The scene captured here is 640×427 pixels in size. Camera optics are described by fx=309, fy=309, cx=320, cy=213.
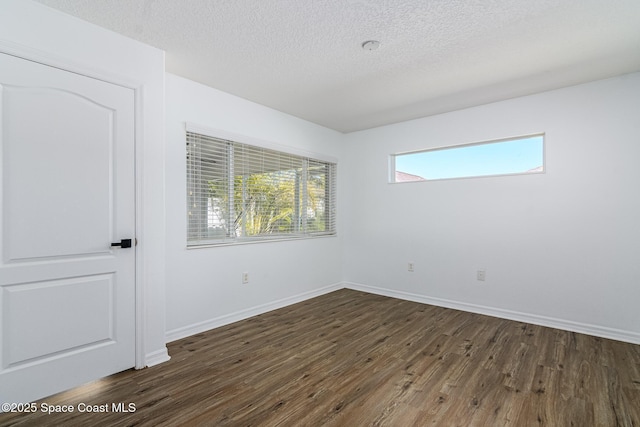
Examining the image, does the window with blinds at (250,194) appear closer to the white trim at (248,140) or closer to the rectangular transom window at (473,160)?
the white trim at (248,140)

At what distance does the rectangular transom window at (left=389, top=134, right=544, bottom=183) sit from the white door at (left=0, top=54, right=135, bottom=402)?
350 centimetres

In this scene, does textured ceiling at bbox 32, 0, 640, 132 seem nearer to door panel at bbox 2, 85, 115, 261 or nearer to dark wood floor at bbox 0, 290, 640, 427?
door panel at bbox 2, 85, 115, 261

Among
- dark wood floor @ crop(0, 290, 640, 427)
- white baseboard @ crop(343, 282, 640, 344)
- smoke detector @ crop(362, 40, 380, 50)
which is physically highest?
smoke detector @ crop(362, 40, 380, 50)

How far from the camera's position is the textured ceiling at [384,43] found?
6.71ft

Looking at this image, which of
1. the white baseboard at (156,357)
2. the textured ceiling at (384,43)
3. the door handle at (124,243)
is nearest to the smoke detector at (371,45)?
the textured ceiling at (384,43)

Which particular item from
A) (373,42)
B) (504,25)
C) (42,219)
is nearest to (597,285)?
(504,25)

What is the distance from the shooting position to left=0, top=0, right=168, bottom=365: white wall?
6.93ft

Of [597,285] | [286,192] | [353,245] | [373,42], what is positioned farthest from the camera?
[353,245]

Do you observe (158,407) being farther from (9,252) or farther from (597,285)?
(597,285)

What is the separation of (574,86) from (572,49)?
95 cm

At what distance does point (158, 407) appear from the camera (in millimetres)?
1936

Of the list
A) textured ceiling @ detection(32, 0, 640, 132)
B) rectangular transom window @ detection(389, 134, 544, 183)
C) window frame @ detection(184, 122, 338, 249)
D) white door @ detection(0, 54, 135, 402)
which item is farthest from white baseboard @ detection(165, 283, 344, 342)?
textured ceiling @ detection(32, 0, 640, 132)

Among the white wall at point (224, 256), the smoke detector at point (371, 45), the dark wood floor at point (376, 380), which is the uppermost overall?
the smoke detector at point (371, 45)

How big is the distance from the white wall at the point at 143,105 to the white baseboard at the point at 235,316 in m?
0.45
